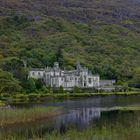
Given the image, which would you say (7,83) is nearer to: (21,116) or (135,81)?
(21,116)

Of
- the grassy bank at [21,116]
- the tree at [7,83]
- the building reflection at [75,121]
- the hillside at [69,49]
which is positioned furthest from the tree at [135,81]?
the grassy bank at [21,116]

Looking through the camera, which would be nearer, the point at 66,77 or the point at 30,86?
the point at 30,86

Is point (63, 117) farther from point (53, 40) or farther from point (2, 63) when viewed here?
point (53, 40)

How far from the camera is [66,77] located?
110 metres

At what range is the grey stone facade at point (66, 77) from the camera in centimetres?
10838

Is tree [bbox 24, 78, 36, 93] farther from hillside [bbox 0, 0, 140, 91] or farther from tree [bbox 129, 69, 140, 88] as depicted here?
tree [bbox 129, 69, 140, 88]

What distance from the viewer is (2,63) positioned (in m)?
99.3

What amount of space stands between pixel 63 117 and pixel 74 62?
87.9 m

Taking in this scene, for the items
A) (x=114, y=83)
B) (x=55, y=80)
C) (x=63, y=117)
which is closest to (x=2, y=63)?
(x=55, y=80)

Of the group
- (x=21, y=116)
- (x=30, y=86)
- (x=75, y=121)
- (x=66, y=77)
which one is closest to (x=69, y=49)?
(x=66, y=77)

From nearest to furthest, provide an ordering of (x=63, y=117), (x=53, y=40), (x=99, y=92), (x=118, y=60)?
(x=63, y=117) → (x=99, y=92) → (x=118, y=60) → (x=53, y=40)

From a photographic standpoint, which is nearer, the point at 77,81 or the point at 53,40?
the point at 77,81

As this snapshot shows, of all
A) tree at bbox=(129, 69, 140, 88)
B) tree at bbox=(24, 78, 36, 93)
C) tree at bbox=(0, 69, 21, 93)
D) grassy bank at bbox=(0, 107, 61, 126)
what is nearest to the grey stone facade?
tree at bbox=(129, 69, 140, 88)

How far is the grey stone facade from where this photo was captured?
4267 inches
